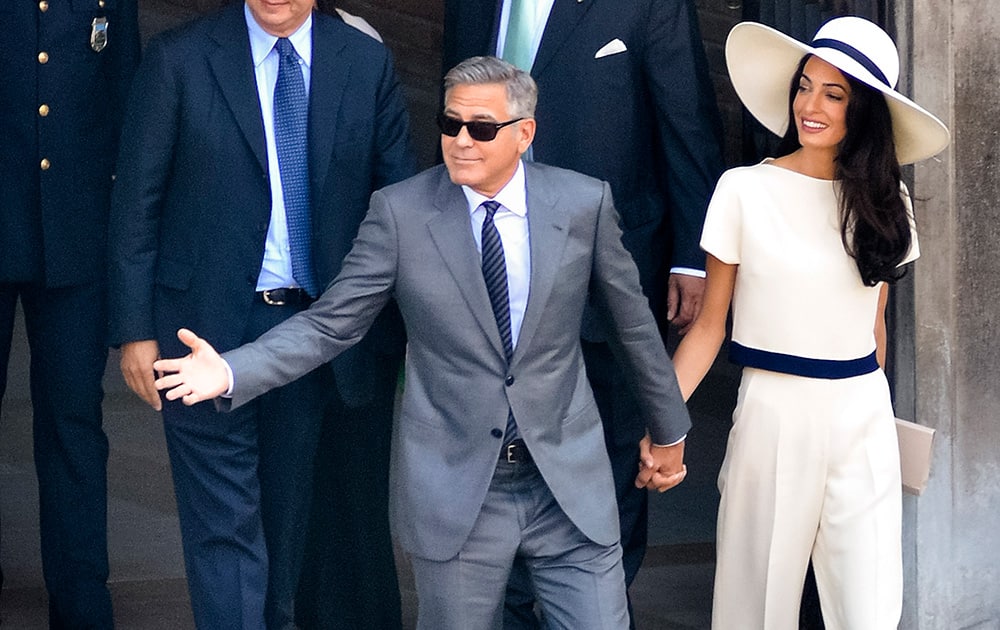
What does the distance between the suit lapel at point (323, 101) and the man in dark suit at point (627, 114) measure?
0.48m

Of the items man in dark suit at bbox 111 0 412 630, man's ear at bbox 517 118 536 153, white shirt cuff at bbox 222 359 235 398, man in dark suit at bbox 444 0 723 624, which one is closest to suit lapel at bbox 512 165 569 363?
man's ear at bbox 517 118 536 153

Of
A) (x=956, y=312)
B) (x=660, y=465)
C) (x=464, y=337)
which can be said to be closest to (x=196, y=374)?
(x=464, y=337)

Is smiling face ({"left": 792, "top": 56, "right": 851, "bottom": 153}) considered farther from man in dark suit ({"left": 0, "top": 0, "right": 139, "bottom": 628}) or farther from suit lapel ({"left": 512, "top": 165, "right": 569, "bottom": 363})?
man in dark suit ({"left": 0, "top": 0, "right": 139, "bottom": 628})

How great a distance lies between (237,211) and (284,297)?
0.23 m

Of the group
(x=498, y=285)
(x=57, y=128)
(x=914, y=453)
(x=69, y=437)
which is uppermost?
(x=57, y=128)

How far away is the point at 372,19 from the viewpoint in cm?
1150

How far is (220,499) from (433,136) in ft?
22.8

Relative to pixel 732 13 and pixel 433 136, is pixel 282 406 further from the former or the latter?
pixel 433 136

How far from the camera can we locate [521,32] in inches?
180

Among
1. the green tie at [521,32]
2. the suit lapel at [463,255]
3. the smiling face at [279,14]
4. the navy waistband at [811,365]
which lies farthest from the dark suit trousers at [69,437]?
the navy waistband at [811,365]

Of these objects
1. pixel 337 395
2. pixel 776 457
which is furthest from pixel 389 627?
pixel 776 457

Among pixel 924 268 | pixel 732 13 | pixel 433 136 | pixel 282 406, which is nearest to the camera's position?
pixel 282 406

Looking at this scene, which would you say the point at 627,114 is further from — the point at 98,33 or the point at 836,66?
the point at 98,33

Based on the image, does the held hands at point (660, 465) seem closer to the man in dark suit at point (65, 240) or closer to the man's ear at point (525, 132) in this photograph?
the man's ear at point (525, 132)
